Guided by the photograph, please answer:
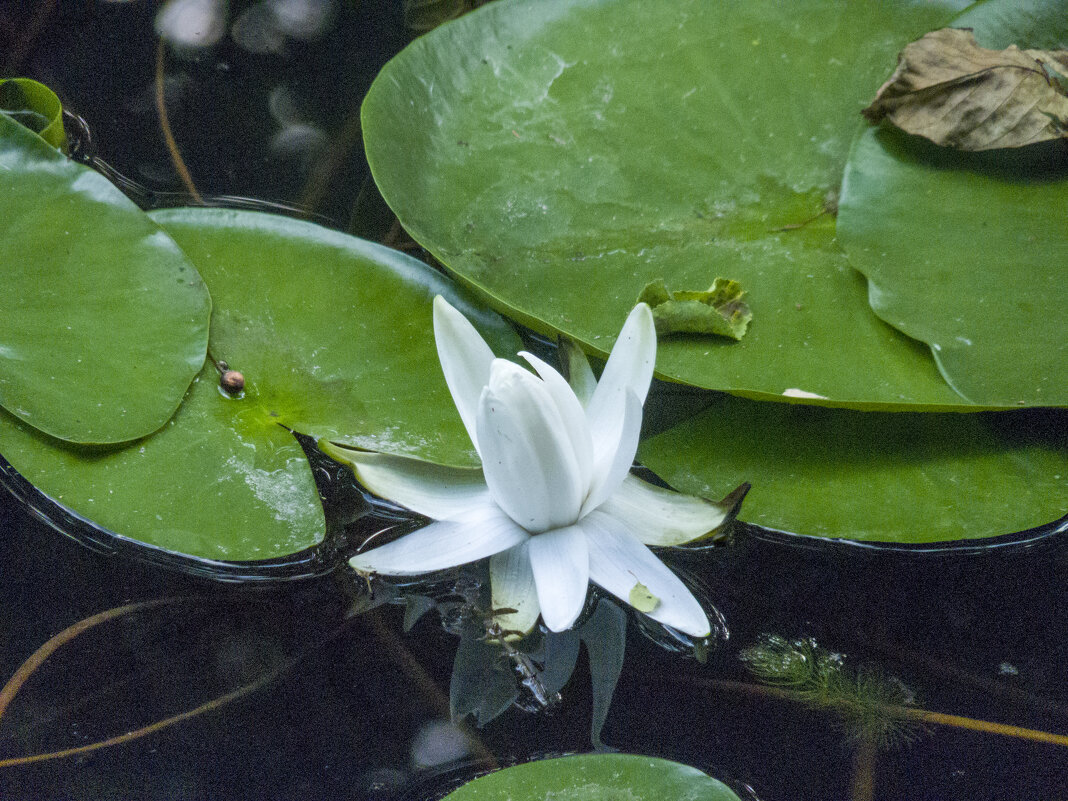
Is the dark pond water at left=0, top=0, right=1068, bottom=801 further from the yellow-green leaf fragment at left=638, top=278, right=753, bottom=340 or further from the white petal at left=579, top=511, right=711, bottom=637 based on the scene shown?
the yellow-green leaf fragment at left=638, top=278, right=753, bottom=340

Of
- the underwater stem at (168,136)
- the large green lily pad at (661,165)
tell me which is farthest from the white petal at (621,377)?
the underwater stem at (168,136)

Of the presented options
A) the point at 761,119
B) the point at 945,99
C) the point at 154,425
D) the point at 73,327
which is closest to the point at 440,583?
the point at 154,425

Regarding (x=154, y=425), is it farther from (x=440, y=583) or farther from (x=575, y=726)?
(x=575, y=726)

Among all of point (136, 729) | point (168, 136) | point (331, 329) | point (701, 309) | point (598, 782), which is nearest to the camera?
point (598, 782)

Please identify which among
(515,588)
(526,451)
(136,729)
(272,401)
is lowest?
(136,729)

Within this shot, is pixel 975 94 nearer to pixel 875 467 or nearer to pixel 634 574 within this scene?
pixel 875 467

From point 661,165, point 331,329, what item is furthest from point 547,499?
point 661,165

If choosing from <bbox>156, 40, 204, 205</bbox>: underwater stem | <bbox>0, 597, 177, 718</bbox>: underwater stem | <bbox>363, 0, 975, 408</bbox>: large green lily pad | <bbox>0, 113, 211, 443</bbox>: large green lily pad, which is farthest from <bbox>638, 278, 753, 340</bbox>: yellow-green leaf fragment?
<bbox>156, 40, 204, 205</bbox>: underwater stem

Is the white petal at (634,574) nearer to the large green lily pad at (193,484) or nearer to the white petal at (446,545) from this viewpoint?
the white petal at (446,545)
